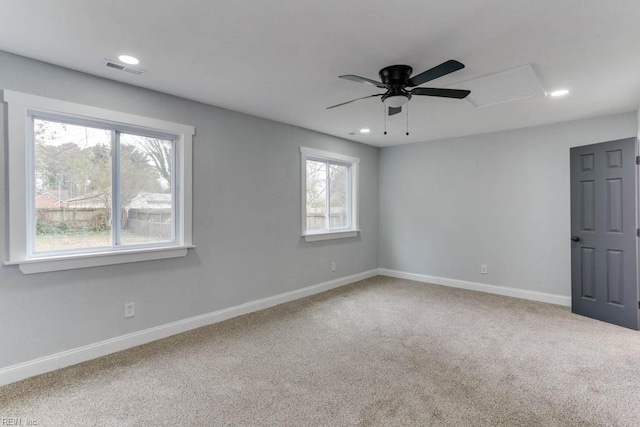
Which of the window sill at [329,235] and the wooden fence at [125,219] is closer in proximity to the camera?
the wooden fence at [125,219]

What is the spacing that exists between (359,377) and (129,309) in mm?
2152

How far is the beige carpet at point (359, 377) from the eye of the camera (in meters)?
2.04

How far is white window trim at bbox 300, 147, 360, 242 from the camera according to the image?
468 cm

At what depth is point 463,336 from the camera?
3.26m

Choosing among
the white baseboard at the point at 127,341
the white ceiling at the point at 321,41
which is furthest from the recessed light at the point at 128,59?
the white baseboard at the point at 127,341

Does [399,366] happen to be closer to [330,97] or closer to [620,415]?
[620,415]

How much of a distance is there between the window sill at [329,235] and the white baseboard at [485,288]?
112cm

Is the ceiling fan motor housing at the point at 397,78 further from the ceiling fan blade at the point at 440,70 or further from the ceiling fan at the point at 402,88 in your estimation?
the ceiling fan blade at the point at 440,70

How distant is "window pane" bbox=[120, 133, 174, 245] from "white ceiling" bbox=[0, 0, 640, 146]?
580mm

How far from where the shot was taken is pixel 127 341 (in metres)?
2.97

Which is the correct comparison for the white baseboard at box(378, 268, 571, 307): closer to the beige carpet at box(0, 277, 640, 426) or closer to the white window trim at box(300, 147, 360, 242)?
the beige carpet at box(0, 277, 640, 426)

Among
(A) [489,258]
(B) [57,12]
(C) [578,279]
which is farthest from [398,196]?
(B) [57,12]

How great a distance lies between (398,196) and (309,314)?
2919 mm

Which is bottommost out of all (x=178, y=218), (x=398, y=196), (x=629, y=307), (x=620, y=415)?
(x=620, y=415)
